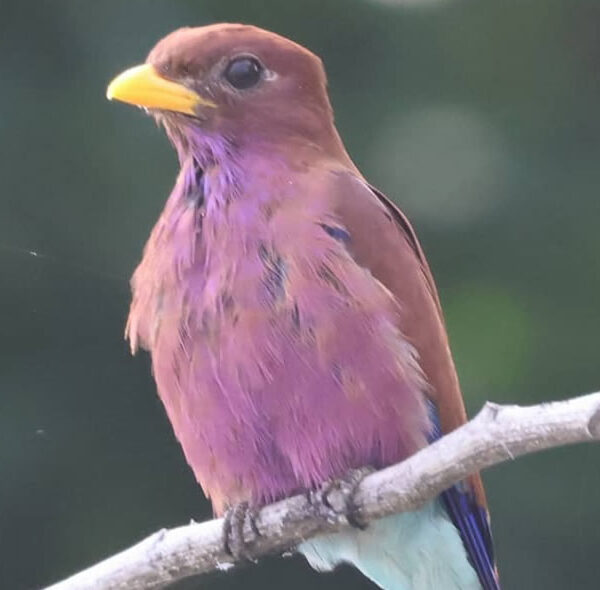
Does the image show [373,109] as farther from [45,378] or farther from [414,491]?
[414,491]

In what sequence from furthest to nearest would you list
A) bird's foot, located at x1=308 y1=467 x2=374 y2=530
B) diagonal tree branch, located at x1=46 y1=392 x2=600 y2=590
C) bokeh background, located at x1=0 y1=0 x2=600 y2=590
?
bokeh background, located at x1=0 y1=0 x2=600 y2=590 → bird's foot, located at x1=308 y1=467 x2=374 y2=530 → diagonal tree branch, located at x1=46 y1=392 x2=600 y2=590

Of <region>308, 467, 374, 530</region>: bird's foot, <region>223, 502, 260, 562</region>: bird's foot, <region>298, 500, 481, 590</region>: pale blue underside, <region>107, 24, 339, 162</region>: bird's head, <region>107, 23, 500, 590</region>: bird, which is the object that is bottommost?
<region>298, 500, 481, 590</region>: pale blue underside

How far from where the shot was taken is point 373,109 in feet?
8.37

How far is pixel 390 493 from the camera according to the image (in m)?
1.61

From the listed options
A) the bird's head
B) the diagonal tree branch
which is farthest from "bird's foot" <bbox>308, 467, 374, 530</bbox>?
the bird's head

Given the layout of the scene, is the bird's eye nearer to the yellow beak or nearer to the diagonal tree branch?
the yellow beak

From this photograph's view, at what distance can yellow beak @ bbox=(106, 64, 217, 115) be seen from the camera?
1.76 metres

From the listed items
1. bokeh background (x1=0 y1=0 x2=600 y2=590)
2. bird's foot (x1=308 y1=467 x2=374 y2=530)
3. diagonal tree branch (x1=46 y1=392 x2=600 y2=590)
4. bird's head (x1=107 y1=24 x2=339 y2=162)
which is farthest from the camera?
bokeh background (x1=0 y1=0 x2=600 y2=590)

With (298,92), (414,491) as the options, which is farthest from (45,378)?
(414,491)

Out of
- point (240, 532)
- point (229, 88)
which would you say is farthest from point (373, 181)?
point (240, 532)

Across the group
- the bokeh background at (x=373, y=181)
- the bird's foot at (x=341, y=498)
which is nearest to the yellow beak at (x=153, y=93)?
the bird's foot at (x=341, y=498)

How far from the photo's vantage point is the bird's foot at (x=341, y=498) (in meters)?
1.68

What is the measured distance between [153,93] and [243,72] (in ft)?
0.37

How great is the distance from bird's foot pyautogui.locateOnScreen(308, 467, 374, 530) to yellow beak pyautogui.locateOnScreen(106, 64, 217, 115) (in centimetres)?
47
